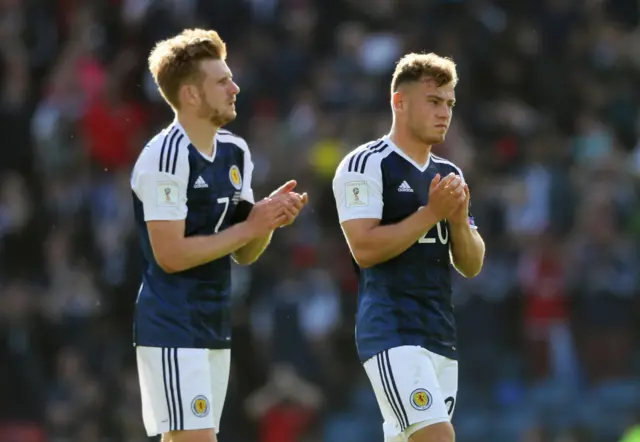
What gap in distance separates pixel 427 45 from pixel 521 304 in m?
3.42

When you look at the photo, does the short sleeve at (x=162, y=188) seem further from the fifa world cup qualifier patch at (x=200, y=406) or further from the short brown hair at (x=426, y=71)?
the short brown hair at (x=426, y=71)

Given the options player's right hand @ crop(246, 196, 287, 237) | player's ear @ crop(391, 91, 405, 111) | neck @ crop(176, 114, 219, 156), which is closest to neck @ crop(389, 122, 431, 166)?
player's ear @ crop(391, 91, 405, 111)

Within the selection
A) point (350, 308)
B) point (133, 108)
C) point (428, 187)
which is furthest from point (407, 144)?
point (133, 108)

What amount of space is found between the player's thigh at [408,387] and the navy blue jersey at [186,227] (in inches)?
32.3

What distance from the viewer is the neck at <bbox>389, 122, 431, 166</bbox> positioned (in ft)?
23.7

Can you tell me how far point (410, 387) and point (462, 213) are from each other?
2.91ft

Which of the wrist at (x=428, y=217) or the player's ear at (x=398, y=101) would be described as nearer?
the wrist at (x=428, y=217)

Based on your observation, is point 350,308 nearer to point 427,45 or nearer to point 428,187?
point 427,45

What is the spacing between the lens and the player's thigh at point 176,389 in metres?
6.85

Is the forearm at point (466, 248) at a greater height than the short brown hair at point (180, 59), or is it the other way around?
the short brown hair at point (180, 59)

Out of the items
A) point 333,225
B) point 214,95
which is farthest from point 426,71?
point 333,225

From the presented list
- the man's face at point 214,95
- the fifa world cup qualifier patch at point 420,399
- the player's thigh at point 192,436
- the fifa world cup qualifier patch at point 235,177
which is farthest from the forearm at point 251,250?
the fifa world cup qualifier patch at point 420,399

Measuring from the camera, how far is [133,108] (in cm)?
1592

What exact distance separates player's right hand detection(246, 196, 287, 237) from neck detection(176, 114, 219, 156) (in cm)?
40
